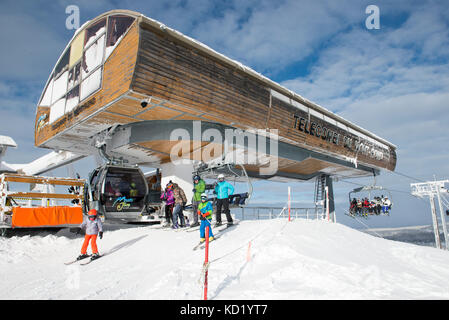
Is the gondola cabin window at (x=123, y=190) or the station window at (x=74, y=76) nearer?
the gondola cabin window at (x=123, y=190)

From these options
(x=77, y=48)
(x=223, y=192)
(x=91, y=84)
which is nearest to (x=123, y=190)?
(x=91, y=84)

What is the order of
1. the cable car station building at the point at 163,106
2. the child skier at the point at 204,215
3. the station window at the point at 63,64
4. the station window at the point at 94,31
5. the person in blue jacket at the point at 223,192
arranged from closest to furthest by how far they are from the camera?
1. the child skier at the point at 204,215
2. the person in blue jacket at the point at 223,192
3. the cable car station building at the point at 163,106
4. the station window at the point at 94,31
5. the station window at the point at 63,64

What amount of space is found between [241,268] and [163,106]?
24.9 feet

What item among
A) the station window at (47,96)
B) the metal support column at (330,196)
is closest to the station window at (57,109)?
the station window at (47,96)

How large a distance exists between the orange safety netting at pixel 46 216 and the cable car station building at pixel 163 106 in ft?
9.74

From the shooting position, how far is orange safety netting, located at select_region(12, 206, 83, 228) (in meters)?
9.92

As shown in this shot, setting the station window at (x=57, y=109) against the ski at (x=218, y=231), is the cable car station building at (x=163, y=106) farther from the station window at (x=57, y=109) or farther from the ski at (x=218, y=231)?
the ski at (x=218, y=231)

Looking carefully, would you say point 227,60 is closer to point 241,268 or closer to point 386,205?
point 241,268

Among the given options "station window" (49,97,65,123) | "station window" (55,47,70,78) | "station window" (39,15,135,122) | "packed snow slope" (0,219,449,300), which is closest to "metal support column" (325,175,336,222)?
"packed snow slope" (0,219,449,300)

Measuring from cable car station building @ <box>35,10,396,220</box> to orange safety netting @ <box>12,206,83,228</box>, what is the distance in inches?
117

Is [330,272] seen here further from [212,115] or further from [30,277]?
[212,115]

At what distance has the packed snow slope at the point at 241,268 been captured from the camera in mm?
4422

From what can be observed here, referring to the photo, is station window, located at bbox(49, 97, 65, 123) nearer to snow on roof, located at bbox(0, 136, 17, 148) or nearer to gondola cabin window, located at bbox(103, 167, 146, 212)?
gondola cabin window, located at bbox(103, 167, 146, 212)

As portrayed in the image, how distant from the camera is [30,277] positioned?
643cm
